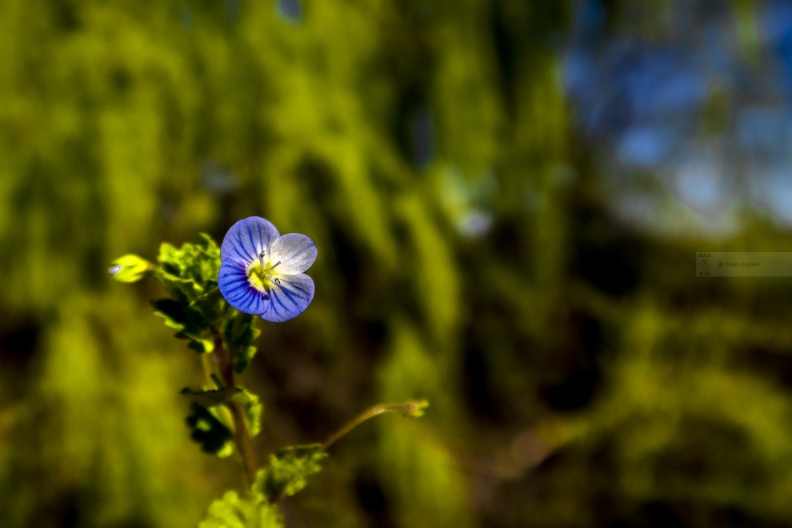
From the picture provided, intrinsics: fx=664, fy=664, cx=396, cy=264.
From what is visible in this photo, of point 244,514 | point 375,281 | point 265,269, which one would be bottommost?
point 244,514


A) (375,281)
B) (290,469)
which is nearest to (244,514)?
(290,469)

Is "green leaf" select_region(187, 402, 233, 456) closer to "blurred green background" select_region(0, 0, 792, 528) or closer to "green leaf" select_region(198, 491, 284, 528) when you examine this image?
"green leaf" select_region(198, 491, 284, 528)

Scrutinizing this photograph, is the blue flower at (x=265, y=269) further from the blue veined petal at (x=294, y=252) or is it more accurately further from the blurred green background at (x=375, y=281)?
the blurred green background at (x=375, y=281)

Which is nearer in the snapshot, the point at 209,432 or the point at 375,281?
the point at 209,432

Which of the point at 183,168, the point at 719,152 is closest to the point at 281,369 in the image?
the point at 183,168

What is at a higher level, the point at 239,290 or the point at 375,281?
the point at 375,281

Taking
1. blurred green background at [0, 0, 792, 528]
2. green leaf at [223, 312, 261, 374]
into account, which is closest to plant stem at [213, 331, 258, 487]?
green leaf at [223, 312, 261, 374]

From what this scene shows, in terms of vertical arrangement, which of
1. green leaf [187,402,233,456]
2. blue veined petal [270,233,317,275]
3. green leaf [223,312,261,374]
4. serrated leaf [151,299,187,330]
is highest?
blue veined petal [270,233,317,275]

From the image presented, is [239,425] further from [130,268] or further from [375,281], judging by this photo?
[375,281]
